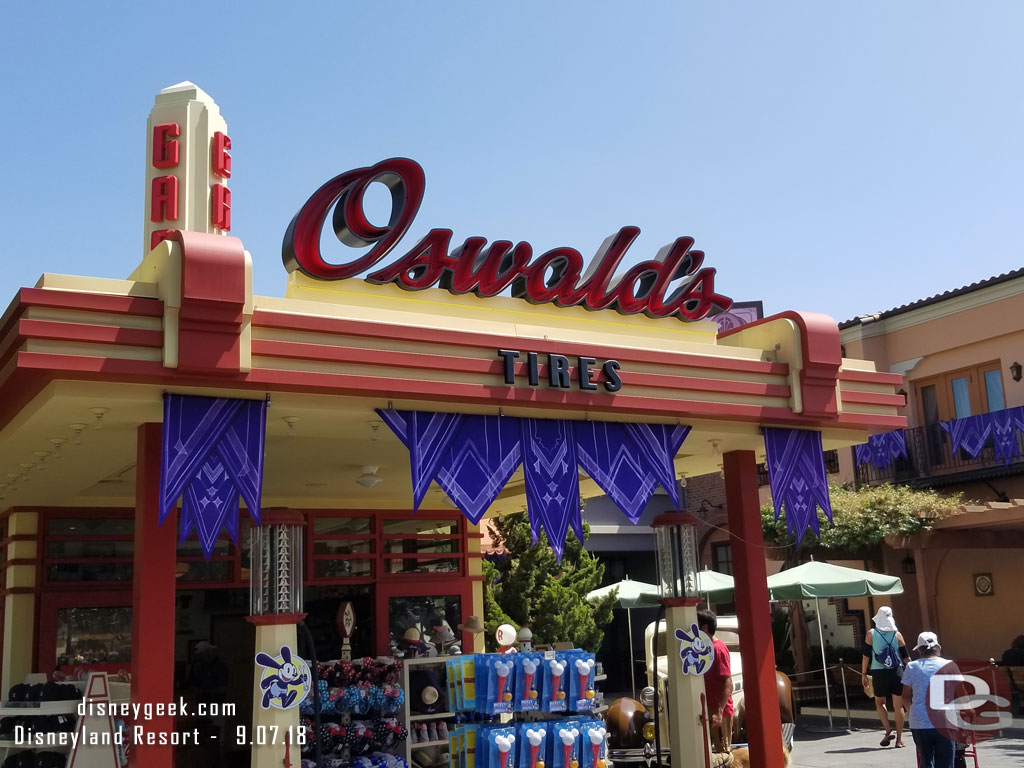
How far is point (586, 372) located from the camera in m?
9.60

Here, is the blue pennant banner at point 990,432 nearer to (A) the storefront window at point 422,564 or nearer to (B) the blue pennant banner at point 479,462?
(A) the storefront window at point 422,564

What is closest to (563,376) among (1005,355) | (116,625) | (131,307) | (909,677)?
(131,307)

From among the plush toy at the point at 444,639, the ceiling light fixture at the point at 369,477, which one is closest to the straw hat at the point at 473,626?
the plush toy at the point at 444,639

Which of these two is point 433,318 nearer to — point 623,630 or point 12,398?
point 12,398

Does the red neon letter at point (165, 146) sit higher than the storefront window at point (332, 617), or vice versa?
the red neon letter at point (165, 146)

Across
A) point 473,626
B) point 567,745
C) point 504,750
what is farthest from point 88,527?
point 567,745

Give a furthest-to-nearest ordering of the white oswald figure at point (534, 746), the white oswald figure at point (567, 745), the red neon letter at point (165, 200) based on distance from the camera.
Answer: the red neon letter at point (165, 200)
the white oswald figure at point (567, 745)
the white oswald figure at point (534, 746)

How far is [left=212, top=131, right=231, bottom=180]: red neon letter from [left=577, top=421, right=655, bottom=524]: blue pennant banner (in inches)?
237

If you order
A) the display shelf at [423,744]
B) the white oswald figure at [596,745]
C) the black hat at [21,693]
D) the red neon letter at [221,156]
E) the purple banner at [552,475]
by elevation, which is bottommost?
the display shelf at [423,744]

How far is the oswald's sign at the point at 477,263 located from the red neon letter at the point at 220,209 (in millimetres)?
3832

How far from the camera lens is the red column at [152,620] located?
7.80 meters

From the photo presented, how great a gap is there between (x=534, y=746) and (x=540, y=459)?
284 cm

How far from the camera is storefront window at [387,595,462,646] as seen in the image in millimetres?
14195

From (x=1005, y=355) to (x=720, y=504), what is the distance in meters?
7.89
